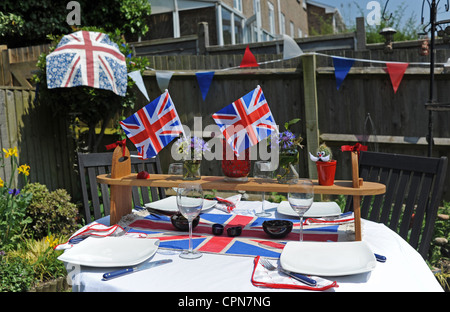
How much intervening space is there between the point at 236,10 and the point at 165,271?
12.0 m

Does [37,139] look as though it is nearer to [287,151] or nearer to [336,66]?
[336,66]

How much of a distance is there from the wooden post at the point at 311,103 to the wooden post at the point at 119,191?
9.82 feet

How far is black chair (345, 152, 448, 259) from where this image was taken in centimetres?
223

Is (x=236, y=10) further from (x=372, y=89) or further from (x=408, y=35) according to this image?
(x=372, y=89)

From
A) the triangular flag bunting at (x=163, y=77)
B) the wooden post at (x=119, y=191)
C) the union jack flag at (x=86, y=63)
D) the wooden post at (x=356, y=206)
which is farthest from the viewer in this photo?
the triangular flag bunting at (x=163, y=77)

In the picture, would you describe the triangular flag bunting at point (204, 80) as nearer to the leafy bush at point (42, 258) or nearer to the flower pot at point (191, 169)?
the leafy bush at point (42, 258)

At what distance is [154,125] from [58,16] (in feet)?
29.3

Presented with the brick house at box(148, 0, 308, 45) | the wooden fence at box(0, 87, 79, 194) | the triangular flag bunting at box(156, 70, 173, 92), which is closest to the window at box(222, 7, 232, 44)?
the brick house at box(148, 0, 308, 45)

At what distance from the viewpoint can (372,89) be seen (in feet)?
16.2

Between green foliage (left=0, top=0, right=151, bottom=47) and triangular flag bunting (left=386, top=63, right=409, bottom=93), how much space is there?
7.15m

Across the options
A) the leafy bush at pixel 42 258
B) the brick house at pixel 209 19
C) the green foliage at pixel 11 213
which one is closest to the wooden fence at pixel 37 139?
the green foliage at pixel 11 213

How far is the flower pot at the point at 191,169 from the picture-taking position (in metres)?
2.24

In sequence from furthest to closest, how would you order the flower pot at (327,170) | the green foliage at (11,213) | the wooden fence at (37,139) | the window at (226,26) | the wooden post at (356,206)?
the window at (226,26) → the wooden fence at (37,139) → the green foliage at (11,213) → the flower pot at (327,170) → the wooden post at (356,206)

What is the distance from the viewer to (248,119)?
7.20 feet
